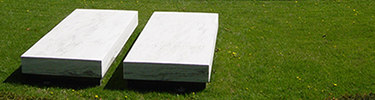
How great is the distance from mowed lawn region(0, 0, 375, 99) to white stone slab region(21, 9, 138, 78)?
1.02 feet

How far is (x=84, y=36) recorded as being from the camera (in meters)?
8.23

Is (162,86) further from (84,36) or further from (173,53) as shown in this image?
(84,36)

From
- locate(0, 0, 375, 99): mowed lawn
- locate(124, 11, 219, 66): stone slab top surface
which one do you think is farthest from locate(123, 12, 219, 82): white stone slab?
locate(0, 0, 375, 99): mowed lawn

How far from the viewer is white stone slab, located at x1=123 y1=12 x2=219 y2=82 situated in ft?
22.5

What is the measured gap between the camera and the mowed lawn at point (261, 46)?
7.16m

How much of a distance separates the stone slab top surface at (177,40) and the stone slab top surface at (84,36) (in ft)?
1.94

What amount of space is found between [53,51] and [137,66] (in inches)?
61.4

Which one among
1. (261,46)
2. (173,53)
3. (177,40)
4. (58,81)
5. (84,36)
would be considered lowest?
(261,46)

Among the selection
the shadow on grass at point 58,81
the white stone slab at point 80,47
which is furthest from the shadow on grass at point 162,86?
the white stone slab at point 80,47

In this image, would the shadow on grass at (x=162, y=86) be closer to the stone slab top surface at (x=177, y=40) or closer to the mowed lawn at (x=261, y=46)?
the mowed lawn at (x=261, y=46)

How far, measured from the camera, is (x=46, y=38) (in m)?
8.07

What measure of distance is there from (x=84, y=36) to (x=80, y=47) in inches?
27.6

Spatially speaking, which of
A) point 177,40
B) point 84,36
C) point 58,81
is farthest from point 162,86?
point 84,36

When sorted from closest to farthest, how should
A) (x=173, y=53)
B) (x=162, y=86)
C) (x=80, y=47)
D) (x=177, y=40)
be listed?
(x=162, y=86), (x=173, y=53), (x=80, y=47), (x=177, y=40)
